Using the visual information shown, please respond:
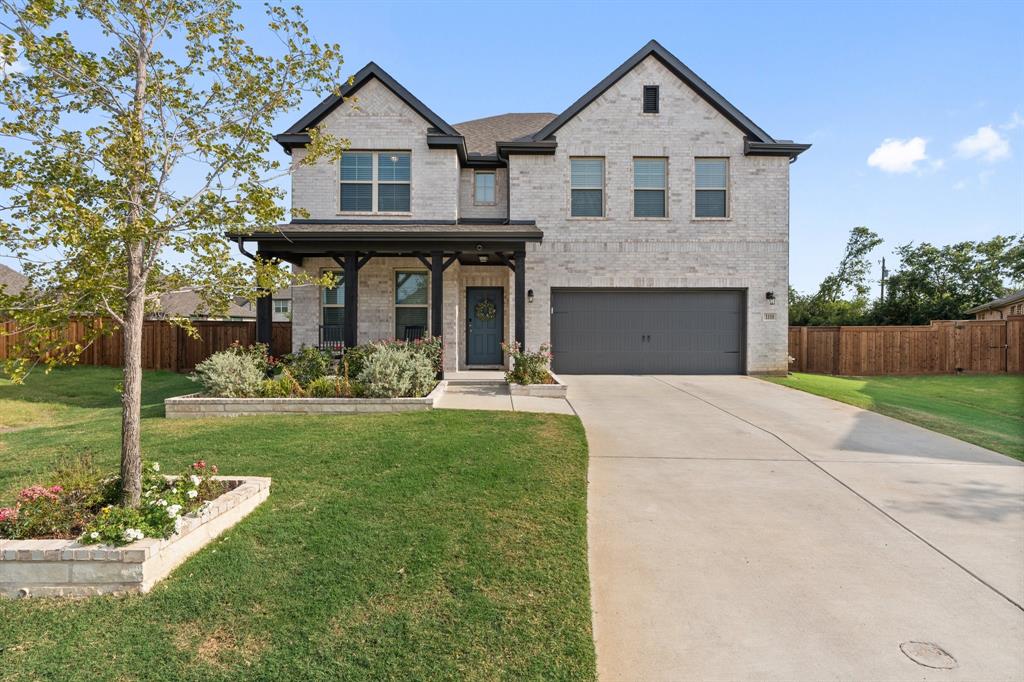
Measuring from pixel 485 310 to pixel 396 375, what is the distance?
5.70 meters

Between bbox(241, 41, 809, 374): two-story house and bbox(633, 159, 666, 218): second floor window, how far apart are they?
0.13 ft

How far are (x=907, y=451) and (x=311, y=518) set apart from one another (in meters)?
7.06

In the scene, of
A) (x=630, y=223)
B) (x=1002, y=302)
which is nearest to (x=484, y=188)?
(x=630, y=223)

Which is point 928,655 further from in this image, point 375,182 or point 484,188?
point 375,182

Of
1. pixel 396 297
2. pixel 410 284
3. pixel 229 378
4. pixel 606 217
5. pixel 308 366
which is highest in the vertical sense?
pixel 606 217

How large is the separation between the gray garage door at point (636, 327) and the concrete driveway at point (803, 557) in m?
6.42

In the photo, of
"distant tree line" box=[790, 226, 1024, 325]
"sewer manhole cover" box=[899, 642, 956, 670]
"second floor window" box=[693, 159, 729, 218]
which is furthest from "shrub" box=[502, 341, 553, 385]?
"distant tree line" box=[790, 226, 1024, 325]

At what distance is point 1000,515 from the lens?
14.5ft

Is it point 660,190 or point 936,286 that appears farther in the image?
point 936,286

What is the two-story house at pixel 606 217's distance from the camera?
13039mm

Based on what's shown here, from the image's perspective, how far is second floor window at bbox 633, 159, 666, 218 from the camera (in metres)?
13.3

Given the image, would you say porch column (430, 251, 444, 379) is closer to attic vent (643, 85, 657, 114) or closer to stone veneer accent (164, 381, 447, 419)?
stone veneer accent (164, 381, 447, 419)

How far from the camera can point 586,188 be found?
13.3 m

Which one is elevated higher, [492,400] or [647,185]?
[647,185]
